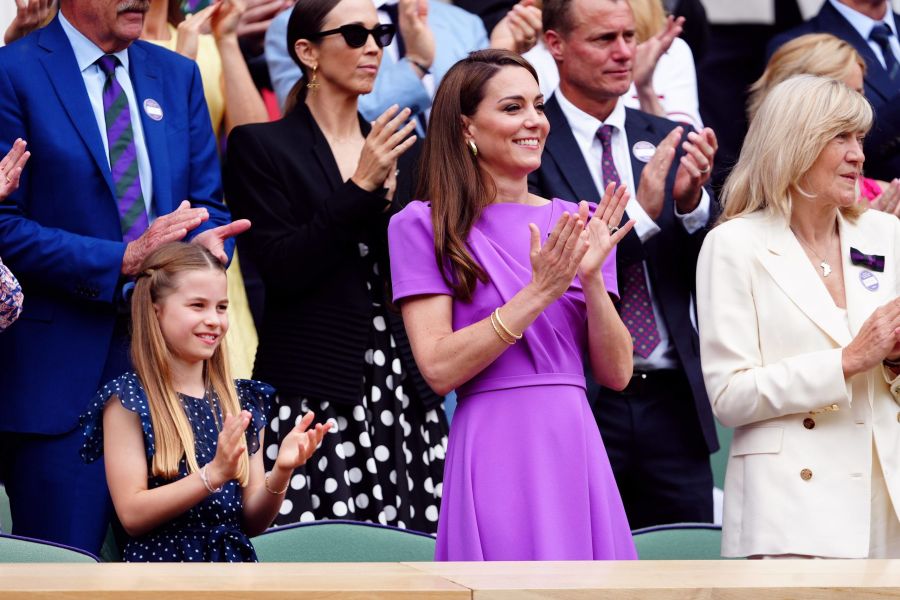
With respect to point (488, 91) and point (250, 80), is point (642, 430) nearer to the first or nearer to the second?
point (488, 91)

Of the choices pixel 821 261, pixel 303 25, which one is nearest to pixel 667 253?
pixel 821 261

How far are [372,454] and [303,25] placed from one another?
143cm

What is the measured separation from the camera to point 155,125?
4.39 metres

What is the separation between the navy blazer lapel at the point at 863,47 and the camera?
19.3 ft

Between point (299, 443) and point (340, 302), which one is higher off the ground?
point (340, 302)

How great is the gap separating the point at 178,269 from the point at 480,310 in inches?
31.9

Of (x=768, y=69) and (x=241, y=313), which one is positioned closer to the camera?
(x=241, y=313)

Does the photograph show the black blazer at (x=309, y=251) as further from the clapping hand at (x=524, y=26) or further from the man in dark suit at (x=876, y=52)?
the man in dark suit at (x=876, y=52)

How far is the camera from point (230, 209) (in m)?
4.87

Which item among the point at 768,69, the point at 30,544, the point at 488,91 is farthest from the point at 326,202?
the point at 768,69

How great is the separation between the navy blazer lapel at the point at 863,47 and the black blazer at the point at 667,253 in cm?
139

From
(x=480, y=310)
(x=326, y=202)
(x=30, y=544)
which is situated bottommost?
(x=30, y=544)

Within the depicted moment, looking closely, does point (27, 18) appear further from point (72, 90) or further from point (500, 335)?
point (500, 335)

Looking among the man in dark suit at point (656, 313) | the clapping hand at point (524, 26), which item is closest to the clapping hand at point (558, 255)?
the man in dark suit at point (656, 313)
